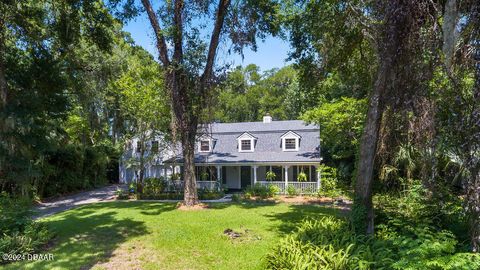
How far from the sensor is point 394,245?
5.16m

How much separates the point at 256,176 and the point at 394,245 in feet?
60.1

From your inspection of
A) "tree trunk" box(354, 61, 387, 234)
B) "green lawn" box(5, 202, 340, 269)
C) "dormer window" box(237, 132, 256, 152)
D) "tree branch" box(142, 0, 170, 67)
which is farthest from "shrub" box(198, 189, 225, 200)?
"tree trunk" box(354, 61, 387, 234)

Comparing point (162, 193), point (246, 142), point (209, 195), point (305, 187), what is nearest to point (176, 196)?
point (162, 193)

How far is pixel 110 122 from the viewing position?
94.0 feet

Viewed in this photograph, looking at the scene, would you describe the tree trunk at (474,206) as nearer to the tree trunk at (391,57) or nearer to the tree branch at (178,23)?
the tree trunk at (391,57)

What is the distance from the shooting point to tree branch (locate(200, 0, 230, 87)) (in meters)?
11.9

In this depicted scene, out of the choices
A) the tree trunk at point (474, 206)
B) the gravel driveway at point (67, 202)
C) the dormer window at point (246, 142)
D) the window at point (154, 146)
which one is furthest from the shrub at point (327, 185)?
the tree trunk at point (474, 206)

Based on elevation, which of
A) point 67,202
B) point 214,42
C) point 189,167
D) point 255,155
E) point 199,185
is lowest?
point 67,202

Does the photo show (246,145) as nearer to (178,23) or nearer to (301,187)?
(301,187)

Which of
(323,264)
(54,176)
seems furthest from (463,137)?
(54,176)

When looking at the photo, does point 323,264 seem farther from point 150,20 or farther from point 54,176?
point 54,176

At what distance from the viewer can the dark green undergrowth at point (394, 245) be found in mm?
3683

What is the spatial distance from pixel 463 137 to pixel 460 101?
0.48 metres

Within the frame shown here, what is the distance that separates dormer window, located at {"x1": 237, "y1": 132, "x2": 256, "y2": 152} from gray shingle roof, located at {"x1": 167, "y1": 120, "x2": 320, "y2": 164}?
349 mm
